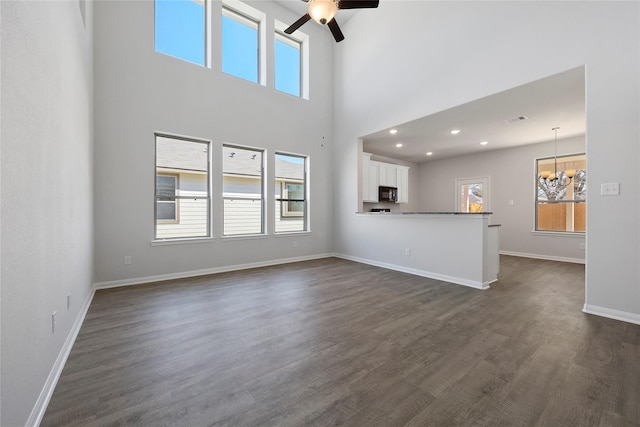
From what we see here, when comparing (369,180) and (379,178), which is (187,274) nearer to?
(369,180)

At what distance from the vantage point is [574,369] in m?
1.81

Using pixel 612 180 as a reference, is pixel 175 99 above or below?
above

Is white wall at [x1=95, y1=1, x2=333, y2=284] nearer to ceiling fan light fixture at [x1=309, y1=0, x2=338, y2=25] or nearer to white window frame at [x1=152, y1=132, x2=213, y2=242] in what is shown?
white window frame at [x1=152, y1=132, x2=213, y2=242]

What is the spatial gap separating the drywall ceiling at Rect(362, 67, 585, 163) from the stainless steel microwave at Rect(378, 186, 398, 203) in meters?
1.00

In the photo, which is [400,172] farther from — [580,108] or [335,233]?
[580,108]

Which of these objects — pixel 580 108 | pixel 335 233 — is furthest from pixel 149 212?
pixel 580 108

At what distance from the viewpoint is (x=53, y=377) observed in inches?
64.4

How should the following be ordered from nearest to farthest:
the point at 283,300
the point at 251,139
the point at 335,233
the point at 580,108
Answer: the point at 283,300
the point at 580,108
the point at 251,139
the point at 335,233

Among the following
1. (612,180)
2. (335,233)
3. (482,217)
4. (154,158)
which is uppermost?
(154,158)

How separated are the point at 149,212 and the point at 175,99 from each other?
1912 mm

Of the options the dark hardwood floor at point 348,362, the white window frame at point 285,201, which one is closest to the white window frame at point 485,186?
the dark hardwood floor at point 348,362

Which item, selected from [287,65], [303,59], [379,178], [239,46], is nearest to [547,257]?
[379,178]

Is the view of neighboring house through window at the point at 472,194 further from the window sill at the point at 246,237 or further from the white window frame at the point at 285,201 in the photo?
the window sill at the point at 246,237

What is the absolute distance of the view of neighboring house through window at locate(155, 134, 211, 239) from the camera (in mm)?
4273
